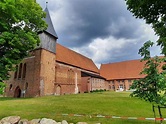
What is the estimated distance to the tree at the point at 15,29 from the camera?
500 inches

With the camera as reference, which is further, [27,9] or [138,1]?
[27,9]

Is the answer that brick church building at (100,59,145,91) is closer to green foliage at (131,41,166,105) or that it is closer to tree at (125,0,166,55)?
tree at (125,0,166,55)

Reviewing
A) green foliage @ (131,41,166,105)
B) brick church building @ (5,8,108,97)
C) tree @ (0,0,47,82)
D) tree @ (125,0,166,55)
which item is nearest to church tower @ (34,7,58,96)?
brick church building @ (5,8,108,97)

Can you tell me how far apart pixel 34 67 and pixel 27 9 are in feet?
50.3

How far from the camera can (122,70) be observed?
5734 cm

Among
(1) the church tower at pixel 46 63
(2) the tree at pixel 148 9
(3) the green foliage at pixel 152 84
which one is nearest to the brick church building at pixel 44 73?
(1) the church tower at pixel 46 63

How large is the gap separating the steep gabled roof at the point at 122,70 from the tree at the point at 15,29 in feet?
144

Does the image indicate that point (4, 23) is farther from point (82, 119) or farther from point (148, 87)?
point (148, 87)

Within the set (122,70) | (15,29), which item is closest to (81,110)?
(15,29)

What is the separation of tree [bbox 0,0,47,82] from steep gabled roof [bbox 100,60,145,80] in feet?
144

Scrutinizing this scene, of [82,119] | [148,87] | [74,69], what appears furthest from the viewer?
[74,69]

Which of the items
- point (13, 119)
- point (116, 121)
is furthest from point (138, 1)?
point (13, 119)

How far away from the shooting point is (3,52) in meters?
14.6

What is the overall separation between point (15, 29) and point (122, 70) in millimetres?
48108
